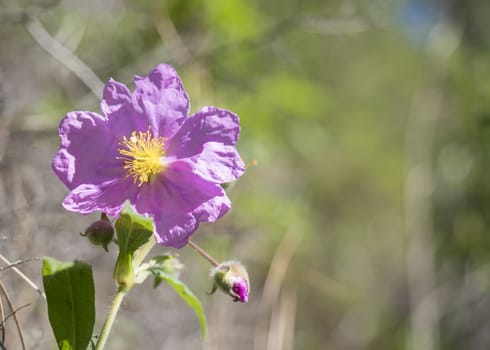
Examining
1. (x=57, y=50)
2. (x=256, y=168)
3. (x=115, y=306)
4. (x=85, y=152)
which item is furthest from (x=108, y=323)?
(x=256, y=168)

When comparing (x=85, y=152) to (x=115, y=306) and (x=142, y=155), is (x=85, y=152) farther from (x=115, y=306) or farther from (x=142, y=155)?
(x=115, y=306)

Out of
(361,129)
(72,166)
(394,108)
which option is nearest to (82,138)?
(72,166)

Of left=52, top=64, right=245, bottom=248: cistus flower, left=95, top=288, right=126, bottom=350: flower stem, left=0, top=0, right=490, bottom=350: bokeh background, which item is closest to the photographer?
left=95, top=288, right=126, bottom=350: flower stem

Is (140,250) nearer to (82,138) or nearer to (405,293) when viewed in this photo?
(82,138)

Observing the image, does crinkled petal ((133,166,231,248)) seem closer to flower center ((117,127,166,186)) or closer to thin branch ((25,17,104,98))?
flower center ((117,127,166,186))

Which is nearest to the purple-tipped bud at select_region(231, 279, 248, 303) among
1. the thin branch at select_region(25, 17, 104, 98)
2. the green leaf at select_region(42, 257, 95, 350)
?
the green leaf at select_region(42, 257, 95, 350)
